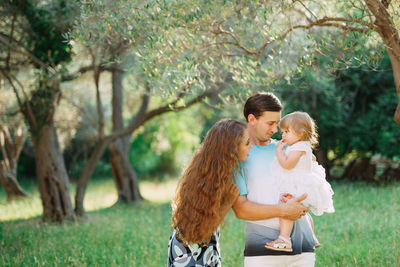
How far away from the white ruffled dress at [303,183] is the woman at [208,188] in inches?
12.3

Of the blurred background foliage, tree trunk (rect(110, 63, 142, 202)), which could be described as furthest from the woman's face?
tree trunk (rect(110, 63, 142, 202))

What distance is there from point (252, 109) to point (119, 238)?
15.1 feet

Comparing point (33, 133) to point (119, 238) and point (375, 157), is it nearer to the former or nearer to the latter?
point (119, 238)

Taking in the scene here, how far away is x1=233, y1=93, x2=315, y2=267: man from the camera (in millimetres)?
2823

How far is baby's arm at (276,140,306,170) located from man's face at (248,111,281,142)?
0.16 metres

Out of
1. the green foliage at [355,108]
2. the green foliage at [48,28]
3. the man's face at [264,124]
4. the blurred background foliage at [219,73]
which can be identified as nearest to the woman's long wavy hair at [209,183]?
the man's face at [264,124]

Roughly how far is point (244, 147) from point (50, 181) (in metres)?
6.73

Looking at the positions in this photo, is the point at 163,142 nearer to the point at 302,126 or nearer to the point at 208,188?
the point at 302,126

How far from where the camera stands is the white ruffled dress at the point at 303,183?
116 inches

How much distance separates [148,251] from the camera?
240 inches

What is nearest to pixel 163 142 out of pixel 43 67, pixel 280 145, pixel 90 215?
pixel 90 215

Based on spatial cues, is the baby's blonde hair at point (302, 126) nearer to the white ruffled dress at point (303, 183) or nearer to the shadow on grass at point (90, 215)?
the white ruffled dress at point (303, 183)

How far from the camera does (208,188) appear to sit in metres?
2.84

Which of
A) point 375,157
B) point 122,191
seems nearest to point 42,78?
point 122,191
